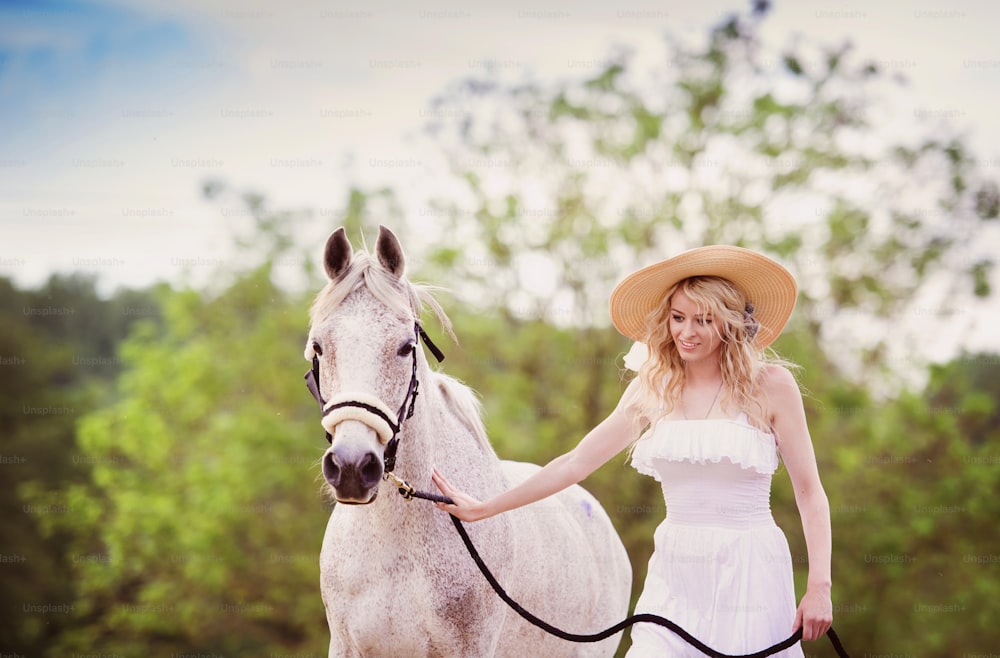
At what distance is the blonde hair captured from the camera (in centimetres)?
274

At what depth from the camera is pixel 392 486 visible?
9.71 ft

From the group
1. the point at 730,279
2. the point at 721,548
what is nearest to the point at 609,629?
the point at 721,548

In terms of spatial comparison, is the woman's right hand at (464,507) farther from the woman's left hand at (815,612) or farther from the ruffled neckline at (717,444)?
the woman's left hand at (815,612)

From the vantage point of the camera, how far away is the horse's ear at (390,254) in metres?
3.03

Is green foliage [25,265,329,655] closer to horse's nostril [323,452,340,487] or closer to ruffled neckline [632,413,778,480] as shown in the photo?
horse's nostril [323,452,340,487]

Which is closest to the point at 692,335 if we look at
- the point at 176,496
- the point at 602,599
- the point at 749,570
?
the point at 749,570

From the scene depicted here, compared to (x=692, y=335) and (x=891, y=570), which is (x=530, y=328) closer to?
(x=891, y=570)

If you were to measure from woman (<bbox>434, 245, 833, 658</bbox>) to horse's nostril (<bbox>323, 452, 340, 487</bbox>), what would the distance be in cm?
100

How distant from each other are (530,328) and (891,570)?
6289 mm

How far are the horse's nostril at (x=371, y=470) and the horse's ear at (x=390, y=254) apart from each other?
2.43ft

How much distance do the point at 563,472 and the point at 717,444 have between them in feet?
2.11

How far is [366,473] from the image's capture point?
2586mm

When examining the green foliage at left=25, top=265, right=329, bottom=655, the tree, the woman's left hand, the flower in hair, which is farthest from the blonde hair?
the green foliage at left=25, top=265, right=329, bottom=655

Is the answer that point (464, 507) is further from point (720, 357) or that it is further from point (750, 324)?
point (750, 324)
